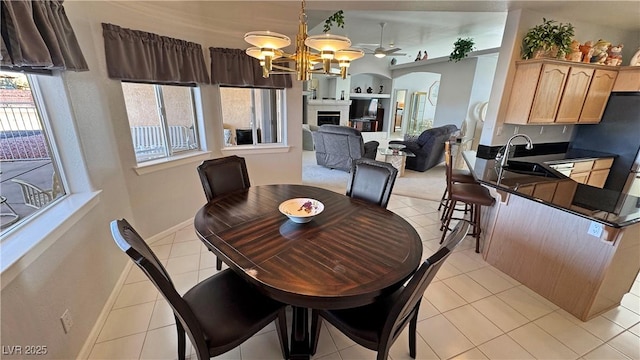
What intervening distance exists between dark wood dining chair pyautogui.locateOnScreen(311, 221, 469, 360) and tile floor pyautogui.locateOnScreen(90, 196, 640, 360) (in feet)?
1.44

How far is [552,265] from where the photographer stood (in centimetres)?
208

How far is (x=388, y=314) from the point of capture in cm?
129

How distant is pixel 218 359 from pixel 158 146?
2324 mm

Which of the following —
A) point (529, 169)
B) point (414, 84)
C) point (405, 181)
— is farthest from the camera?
point (414, 84)

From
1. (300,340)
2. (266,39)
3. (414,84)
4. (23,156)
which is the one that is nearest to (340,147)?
(266,39)

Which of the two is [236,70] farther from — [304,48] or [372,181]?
[372,181]

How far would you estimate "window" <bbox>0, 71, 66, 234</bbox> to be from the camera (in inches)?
55.1

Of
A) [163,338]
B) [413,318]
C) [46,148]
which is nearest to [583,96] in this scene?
[413,318]

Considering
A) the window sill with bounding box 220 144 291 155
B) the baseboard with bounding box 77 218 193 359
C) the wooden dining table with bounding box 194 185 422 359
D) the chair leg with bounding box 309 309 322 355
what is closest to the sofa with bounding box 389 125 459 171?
the window sill with bounding box 220 144 291 155

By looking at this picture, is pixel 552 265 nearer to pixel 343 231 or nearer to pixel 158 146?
pixel 343 231

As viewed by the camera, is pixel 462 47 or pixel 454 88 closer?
pixel 462 47

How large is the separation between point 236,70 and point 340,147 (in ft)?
8.29

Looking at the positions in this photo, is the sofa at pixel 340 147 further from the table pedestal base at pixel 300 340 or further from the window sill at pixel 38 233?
the window sill at pixel 38 233

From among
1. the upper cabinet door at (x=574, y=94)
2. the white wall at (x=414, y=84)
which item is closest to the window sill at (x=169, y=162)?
the upper cabinet door at (x=574, y=94)
